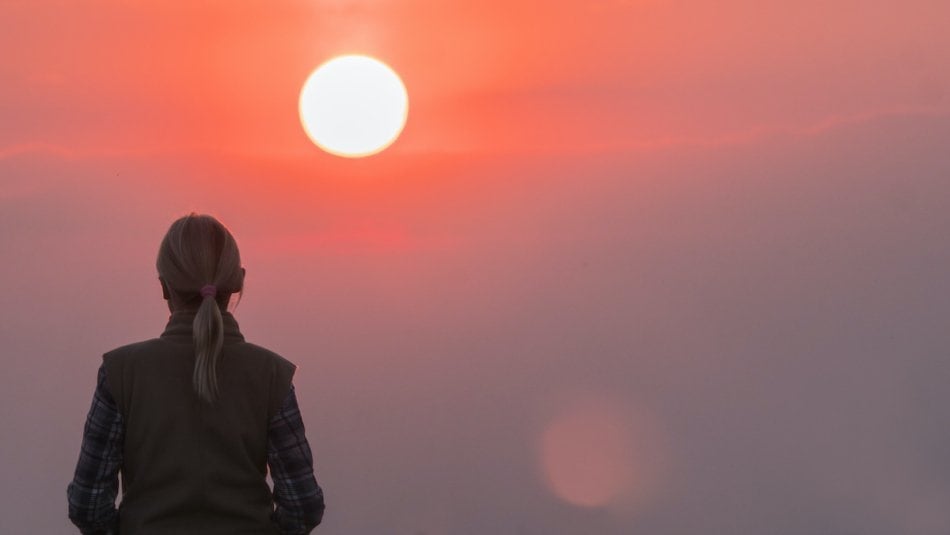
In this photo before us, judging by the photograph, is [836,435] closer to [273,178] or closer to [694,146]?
[694,146]

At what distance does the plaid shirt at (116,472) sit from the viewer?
1.81 m

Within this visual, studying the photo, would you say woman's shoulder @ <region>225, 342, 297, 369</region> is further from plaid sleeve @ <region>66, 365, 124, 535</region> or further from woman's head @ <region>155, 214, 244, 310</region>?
plaid sleeve @ <region>66, 365, 124, 535</region>

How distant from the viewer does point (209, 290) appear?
1.81 m

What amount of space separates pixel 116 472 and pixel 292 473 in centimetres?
30

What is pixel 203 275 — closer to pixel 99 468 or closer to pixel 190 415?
pixel 190 415

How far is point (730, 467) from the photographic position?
24.2 ft

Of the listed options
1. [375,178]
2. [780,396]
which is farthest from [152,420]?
[780,396]

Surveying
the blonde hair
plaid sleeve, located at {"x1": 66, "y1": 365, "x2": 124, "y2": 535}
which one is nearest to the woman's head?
the blonde hair

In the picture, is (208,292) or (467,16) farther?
(467,16)

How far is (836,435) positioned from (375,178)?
373 cm

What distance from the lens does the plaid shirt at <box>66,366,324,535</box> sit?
5.93ft

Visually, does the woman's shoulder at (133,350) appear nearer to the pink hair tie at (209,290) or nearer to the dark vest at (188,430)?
the dark vest at (188,430)

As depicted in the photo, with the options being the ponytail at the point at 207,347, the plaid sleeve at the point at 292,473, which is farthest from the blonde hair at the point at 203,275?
the plaid sleeve at the point at 292,473

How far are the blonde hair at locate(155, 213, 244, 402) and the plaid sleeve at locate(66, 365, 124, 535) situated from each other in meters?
0.16
